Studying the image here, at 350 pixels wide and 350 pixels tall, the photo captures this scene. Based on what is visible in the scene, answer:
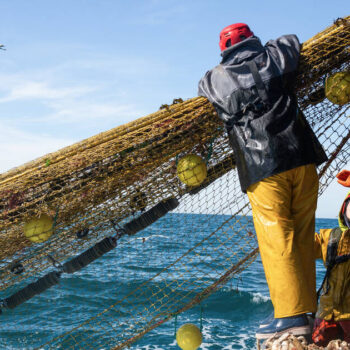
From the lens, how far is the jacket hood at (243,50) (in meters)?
2.39

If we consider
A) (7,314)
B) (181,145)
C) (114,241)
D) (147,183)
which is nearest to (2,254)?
(114,241)

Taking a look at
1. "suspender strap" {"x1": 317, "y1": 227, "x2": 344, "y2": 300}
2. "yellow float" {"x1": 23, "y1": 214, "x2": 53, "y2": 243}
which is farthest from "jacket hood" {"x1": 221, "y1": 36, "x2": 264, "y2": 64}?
"yellow float" {"x1": 23, "y1": 214, "x2": 53, "y2": 243}

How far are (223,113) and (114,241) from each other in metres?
1.87

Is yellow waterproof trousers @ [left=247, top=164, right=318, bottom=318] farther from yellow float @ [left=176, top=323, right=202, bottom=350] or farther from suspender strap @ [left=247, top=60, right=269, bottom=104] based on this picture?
yellow float @ [left=176, top=323, right=202, bottom=350]

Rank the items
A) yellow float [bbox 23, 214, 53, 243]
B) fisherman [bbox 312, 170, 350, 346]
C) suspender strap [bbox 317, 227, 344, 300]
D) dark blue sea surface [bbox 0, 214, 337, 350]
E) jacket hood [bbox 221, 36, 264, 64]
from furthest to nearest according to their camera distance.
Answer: dark blue sea surface [bbox 0, 214, 337, 350]
yellow float [bbox 23, 214, 53, 243]
suspender strap [bbox 317, 227, 344, 300]
fisherman [bbox 312, 170, 350, 346]
jacket hood [bbox 221, 36, 264, 64]

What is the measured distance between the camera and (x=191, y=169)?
120 inches

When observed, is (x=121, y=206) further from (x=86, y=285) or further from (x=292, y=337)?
(x=86, y=285)

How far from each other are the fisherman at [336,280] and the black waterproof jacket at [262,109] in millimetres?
725

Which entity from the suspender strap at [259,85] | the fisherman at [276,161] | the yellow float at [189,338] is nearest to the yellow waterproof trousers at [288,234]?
the fisherman at [276,161]

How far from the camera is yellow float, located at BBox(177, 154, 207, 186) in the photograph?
3.06 meters

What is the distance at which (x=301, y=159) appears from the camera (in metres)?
2.29

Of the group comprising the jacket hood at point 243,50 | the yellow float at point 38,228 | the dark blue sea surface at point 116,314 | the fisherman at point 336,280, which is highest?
the jacket hood at point 243,50

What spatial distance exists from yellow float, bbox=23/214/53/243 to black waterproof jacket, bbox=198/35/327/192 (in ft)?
5.98

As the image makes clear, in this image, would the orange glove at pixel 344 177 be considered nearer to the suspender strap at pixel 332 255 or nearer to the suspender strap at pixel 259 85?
the suspender strap at pixel 332 255
